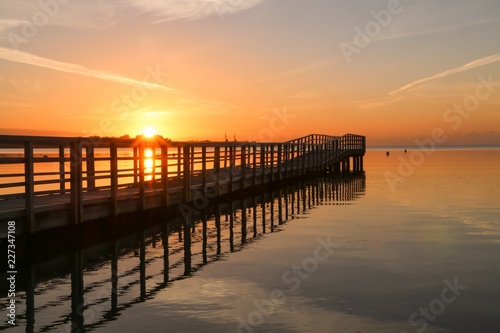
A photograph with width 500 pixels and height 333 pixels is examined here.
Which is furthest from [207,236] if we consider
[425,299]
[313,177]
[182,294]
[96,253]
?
[313,177]

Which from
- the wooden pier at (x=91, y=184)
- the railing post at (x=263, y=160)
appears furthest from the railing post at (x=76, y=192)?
the railing post at (x=263, y=160)

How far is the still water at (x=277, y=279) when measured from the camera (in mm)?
7793

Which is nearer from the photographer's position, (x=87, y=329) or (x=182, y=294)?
(x=87, y=329)

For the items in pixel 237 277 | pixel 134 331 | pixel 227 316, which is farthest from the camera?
pixel 237 277

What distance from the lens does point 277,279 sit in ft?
34.1

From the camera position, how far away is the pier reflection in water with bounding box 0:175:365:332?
26.5ft

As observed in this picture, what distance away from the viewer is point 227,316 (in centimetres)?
798

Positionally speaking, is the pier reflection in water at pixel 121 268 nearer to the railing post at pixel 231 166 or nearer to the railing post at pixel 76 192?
the railing post at pixel 76 192

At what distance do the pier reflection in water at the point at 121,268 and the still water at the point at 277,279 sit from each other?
0.02 metres

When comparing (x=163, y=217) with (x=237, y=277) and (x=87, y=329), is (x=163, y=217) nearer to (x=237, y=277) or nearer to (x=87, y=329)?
(x=237, y=277)

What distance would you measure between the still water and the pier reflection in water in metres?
0.02

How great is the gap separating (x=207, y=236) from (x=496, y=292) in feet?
26.1

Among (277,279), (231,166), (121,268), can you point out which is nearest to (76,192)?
(121,268)

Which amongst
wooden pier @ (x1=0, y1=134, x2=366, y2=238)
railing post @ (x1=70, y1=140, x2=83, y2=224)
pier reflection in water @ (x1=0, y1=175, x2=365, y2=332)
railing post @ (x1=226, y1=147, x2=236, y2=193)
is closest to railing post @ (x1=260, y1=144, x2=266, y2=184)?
wooden pier @ (x1=0, y1=134, x2=366, y2=238)
